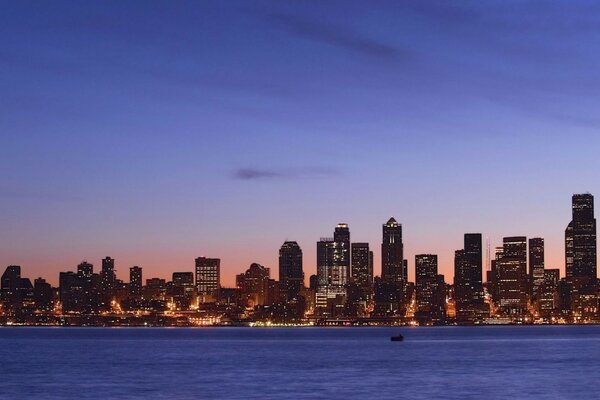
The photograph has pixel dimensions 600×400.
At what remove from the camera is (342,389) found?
100000 mm

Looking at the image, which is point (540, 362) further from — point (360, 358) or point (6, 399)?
point (6, 399)

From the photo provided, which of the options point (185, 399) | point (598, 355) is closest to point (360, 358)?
point (598, 355)

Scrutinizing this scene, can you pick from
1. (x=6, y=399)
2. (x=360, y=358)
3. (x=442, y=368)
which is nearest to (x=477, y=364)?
(x=442, y=368)

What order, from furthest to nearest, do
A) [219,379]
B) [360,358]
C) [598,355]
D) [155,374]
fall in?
[598,355]
[360,358]
[155,374]
[219,379]

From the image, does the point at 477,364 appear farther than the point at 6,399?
Yes

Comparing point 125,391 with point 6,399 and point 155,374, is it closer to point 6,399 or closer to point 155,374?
point 6,399

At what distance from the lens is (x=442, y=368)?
5192 inches

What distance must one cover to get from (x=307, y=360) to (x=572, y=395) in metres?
61.5

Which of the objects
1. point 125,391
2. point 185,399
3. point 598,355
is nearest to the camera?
point 185,399

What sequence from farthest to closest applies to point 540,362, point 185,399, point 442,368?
point 540,362 < point 442,368 < point 185,399

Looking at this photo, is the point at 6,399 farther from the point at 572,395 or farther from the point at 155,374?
the point at 572,395

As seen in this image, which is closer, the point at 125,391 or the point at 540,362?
the point at 125,391

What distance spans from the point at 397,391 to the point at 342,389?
195 inches

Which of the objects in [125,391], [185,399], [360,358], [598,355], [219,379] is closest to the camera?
[185,399]
